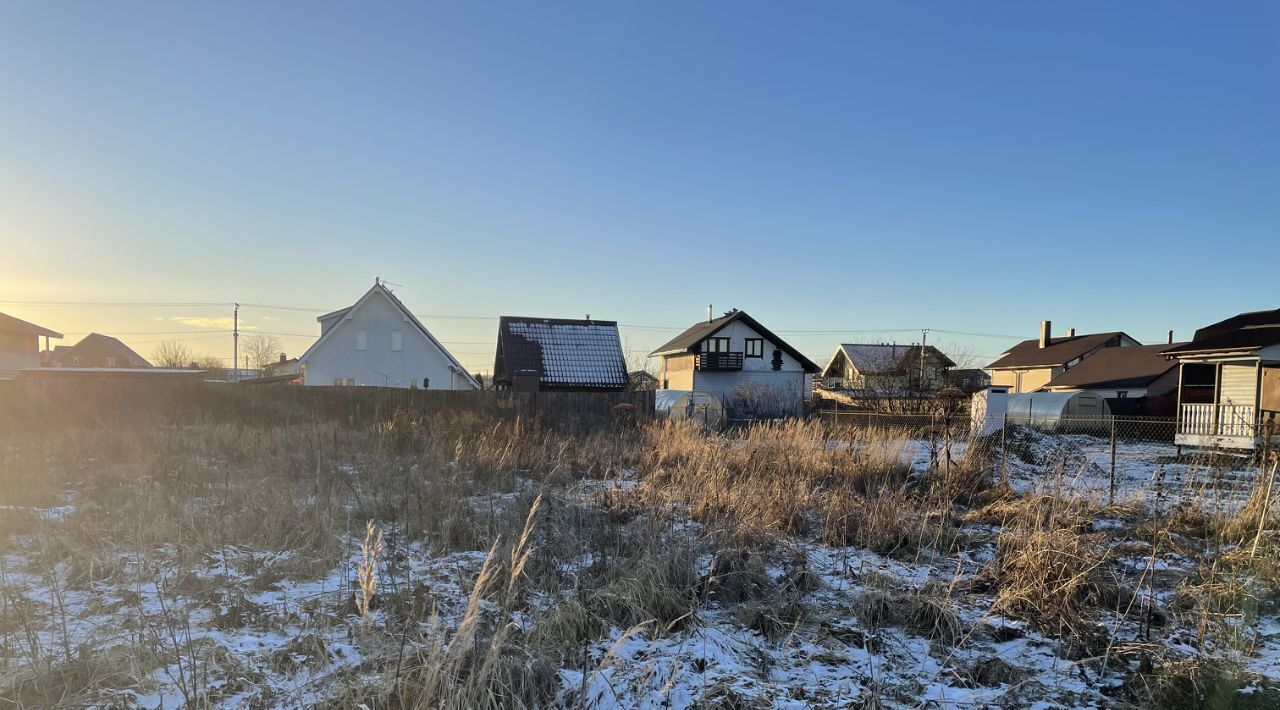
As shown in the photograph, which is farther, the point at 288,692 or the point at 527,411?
the point at 527,411

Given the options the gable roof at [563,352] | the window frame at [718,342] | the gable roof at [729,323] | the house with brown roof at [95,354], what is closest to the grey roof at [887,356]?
the gable roof at [729,323]

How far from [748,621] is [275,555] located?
3.55 metres

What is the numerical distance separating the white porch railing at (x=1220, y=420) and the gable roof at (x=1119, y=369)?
12.2 metres

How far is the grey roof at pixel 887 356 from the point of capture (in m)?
22.2

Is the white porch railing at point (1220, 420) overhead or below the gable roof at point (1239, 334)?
below

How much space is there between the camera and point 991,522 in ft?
19.4

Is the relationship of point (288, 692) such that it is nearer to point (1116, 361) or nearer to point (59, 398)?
point (59, 398)

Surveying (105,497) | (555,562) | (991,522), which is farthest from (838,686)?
(105,497)

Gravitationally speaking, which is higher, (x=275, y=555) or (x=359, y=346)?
(x=359, y=346)

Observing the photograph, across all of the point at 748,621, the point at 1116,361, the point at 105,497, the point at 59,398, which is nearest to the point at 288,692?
the point at 748,621

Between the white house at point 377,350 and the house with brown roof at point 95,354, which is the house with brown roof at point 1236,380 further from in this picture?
the house with brown roof at point 95,354

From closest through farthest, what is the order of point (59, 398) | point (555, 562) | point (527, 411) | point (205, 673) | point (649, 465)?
point (205, 673) < point (555, 562) < point (649, 465) < point (59, 398) < point (527, 411)

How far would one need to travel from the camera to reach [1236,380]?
14.6 metres

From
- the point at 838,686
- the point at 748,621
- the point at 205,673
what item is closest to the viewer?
the point at 205,673
